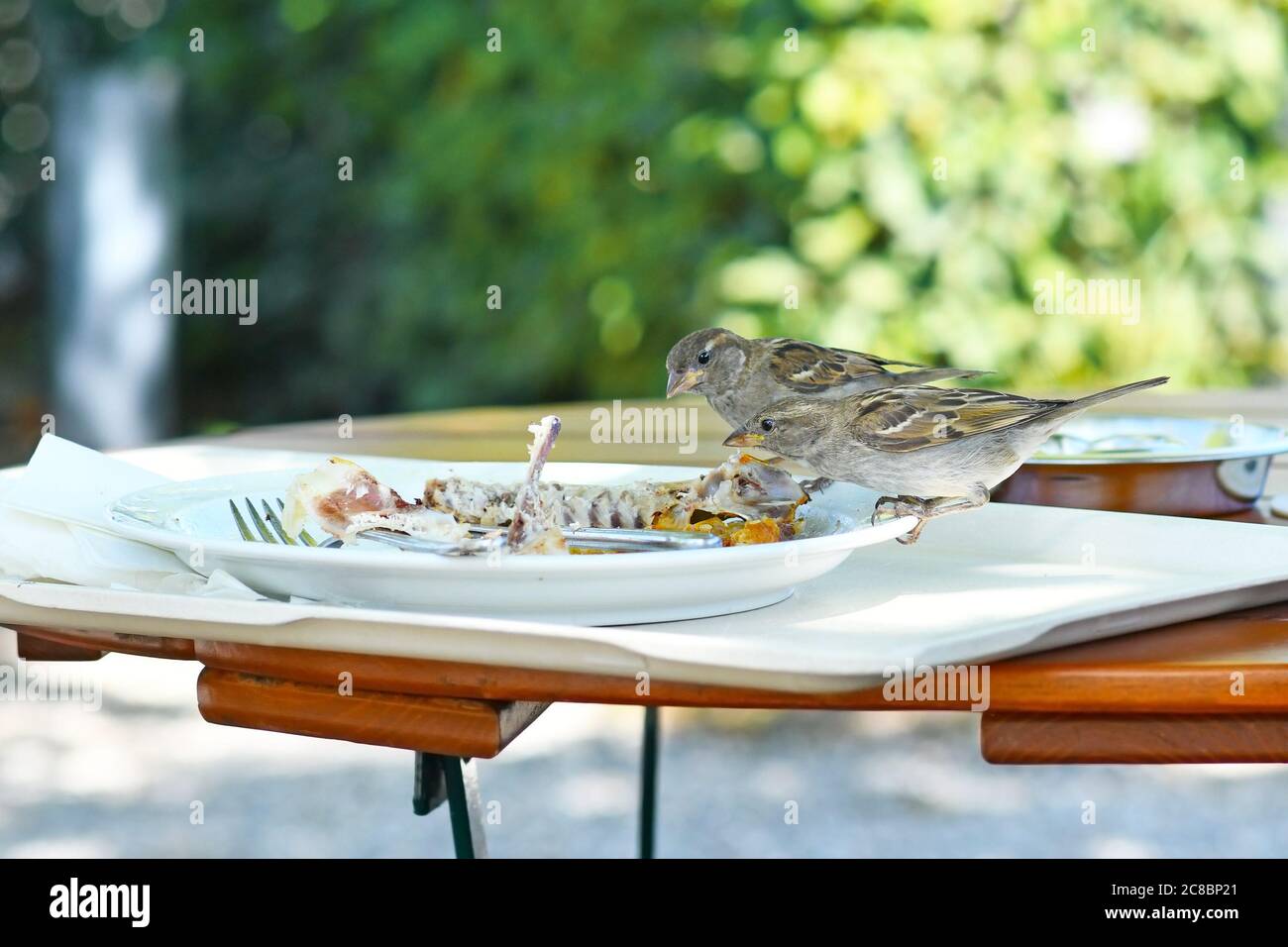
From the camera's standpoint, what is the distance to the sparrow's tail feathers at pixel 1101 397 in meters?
1.37

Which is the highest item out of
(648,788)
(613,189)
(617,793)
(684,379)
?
(613,189)

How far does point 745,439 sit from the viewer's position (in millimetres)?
1507

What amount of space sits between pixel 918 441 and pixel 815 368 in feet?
2.85

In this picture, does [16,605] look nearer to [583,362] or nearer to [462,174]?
[583,362]

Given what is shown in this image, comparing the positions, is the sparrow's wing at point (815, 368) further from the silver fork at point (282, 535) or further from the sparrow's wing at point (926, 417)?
the silver fork at point (282, 535)

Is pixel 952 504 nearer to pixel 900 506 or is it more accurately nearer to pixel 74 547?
pixel 900 506

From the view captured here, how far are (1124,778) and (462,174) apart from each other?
A: 2.85m

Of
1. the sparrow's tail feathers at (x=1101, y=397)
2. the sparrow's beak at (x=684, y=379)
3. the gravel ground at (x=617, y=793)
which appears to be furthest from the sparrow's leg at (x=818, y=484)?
the gravel ground at (x=617, y=793)

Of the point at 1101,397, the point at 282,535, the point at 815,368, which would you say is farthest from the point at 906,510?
the point at 815,368

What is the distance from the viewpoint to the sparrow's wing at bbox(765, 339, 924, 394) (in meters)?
2.28

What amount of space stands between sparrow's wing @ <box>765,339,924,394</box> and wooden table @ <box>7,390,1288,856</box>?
47.7 inches

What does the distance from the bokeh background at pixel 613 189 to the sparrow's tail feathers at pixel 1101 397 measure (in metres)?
2.35

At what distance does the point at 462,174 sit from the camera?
15.9 feet

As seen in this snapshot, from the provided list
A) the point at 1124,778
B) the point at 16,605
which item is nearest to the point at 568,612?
the point at 16,605
